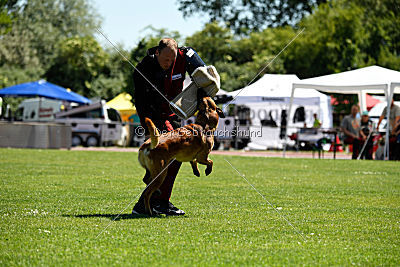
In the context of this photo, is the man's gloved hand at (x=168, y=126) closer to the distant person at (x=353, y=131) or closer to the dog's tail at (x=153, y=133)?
the dog's tail at (x=153, y=133)

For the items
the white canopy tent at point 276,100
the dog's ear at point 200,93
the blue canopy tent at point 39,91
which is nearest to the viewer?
the dog's ear at point 200,93

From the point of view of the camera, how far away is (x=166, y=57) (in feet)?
22.0

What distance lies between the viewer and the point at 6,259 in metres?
4.73

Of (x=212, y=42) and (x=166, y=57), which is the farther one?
(x=212, y=42)

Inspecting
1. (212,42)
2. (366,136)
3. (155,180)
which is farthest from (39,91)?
(155,180)

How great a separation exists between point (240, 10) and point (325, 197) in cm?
5293

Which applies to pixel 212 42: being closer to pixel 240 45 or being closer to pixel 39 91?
pixel 240 45

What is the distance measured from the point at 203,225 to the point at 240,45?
138 ft

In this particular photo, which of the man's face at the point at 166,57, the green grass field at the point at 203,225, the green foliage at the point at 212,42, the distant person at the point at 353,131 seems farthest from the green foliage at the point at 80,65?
the man's face at the point at 166,57

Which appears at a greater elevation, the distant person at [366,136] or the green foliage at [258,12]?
the green foliage at [258,12]

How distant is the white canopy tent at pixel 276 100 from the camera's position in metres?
27.6

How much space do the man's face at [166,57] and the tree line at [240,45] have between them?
67.4ft

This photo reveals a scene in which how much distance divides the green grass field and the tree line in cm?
1702

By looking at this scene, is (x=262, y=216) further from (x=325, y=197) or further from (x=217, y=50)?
(x=217, y=50)
